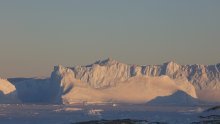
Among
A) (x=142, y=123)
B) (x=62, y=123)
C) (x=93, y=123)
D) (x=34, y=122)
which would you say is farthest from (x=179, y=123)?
(x=34, y=122)

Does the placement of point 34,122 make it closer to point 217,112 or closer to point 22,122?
point 22,122

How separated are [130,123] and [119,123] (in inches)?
132

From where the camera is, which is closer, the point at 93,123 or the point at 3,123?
the point at 93,123

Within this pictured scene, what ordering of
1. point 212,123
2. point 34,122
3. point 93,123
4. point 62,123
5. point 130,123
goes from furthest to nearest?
point 34,122
point 62,123
point 93,123
point 130,123
point 212,123

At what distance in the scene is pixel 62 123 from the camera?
3971 inches

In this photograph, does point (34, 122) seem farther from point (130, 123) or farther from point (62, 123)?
point (130, 123)

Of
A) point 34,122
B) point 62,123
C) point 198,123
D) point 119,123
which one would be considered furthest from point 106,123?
point 34,122

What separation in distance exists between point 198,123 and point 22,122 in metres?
46.1

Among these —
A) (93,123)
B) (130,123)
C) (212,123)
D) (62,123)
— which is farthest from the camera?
(62,123)

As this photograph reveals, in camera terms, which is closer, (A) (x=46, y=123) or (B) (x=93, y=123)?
(B) (x=93, y=123)

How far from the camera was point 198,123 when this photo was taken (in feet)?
226

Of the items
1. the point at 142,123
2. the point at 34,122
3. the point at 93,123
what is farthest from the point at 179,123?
the point at 34,122

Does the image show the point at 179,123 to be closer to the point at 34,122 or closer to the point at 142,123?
the point at 142,123

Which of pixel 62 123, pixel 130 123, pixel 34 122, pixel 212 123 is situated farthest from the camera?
pixel 34 122
